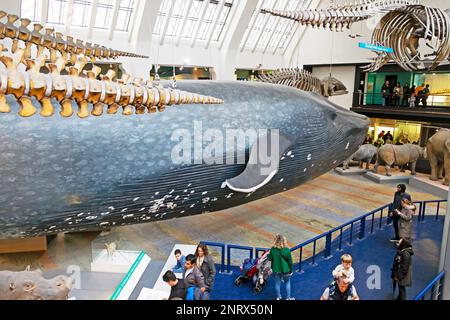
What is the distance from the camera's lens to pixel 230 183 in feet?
15.2

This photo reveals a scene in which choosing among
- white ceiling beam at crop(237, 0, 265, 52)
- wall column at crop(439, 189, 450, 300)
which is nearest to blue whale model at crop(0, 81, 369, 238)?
wall column at crop(439, 189, 450, 300)

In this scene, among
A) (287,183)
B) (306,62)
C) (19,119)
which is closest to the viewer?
(19,119)

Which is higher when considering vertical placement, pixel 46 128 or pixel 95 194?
pixel 46 128

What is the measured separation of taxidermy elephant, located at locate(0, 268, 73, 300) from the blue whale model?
90 cm

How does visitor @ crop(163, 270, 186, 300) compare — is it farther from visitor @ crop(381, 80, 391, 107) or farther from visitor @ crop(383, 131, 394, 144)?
visitor @ crop(381, 80, 391, 107)

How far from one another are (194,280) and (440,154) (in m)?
11.6

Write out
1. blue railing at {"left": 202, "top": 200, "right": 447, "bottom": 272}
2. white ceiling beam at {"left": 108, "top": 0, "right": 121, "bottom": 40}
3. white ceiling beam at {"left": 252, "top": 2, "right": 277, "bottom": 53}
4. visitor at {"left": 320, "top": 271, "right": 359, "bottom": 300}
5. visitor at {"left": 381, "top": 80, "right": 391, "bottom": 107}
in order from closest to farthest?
1. visitor at {"left": 320, "top": 271, "right": 359, "bottom": 300}
2. blue railing at {"left": 202, "top": 200, "right": 447, "bottom": 272}
3. visitor at {"left": 381, "top": 80, "right": 391, "bottom": 107}
4. white ceiling beam at {"left": 108, "top": 0, "right": 121, "bottom": 40}
5. white ceiling beam at {"left": 252, "top": 2, "right": 277, "bottom": 53}

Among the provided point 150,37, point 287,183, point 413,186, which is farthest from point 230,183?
point 150,37

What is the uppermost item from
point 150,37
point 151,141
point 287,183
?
point 150,37

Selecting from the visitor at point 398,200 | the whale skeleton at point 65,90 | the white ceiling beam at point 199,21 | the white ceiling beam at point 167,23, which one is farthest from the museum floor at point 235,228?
the white ceiling beam at point 199,21

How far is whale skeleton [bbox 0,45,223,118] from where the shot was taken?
6.09ft
